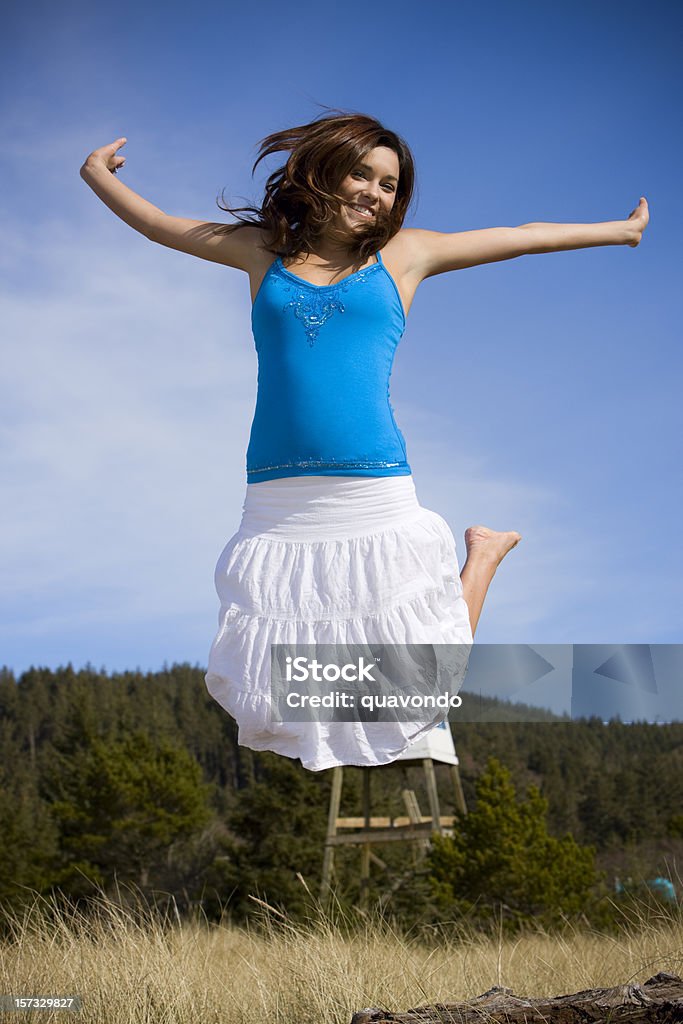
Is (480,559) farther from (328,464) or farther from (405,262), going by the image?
(405,262)

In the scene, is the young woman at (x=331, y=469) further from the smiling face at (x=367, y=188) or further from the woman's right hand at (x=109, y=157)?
the woman's right hand at (x=109, y=157)

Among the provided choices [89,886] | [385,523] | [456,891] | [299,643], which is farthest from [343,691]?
[89,886]

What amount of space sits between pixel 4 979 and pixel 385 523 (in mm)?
4134

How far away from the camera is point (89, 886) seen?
1337 inches

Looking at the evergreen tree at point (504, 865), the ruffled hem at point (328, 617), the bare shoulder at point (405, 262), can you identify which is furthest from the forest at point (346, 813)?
the bare shoulder at point (405, 262)

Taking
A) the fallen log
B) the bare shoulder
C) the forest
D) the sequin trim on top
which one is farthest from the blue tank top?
the forest

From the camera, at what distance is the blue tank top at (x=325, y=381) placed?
10.8 feet

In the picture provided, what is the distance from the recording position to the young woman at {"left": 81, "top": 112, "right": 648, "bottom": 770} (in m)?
3.28

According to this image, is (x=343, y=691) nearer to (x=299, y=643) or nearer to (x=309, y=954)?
(x=299, y=643)

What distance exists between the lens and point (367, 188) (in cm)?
351

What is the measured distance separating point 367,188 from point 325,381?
75 cm

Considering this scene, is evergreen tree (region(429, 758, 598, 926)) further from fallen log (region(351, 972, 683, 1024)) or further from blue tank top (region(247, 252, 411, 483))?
blue tank top (region(247, 252, 411, 483))

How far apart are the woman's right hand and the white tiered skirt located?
1476mm

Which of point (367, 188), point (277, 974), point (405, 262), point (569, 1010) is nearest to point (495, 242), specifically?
point (405, 262)
